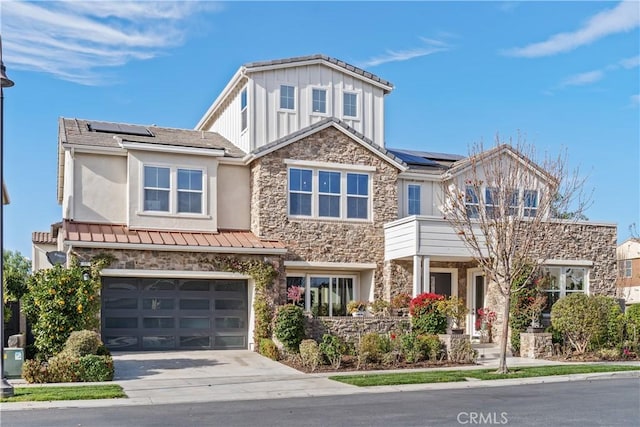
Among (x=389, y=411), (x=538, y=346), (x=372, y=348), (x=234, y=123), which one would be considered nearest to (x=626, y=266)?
(x=538, y=346)

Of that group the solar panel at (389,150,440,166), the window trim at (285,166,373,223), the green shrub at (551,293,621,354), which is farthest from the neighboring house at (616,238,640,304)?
the window trim at (285,166,373,223)

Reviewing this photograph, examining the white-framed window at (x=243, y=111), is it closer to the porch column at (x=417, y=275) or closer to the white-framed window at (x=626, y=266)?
the porch column at (x=417, y=275)

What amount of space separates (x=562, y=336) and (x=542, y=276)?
2346 millimetres

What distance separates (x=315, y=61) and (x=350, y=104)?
2040 millimetres

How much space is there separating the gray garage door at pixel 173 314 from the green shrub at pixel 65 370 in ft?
16.9

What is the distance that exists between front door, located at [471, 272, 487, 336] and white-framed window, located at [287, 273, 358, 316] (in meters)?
4.18

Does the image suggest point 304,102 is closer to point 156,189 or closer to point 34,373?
point 156,189

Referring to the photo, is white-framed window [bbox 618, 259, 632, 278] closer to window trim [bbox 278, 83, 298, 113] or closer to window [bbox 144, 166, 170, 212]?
window trim [bbox 278, 83, 298, 113]

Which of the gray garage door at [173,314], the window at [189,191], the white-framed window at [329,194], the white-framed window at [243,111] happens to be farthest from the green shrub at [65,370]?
the white-framed window at [243,111]

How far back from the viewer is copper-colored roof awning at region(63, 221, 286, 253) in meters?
21.9

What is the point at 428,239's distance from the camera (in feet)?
79.0

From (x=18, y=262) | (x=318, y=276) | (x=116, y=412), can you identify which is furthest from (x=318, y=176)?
(x=18, y=262)

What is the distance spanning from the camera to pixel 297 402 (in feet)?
47.5

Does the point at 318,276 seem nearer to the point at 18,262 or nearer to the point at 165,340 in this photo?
the point at 165,340
